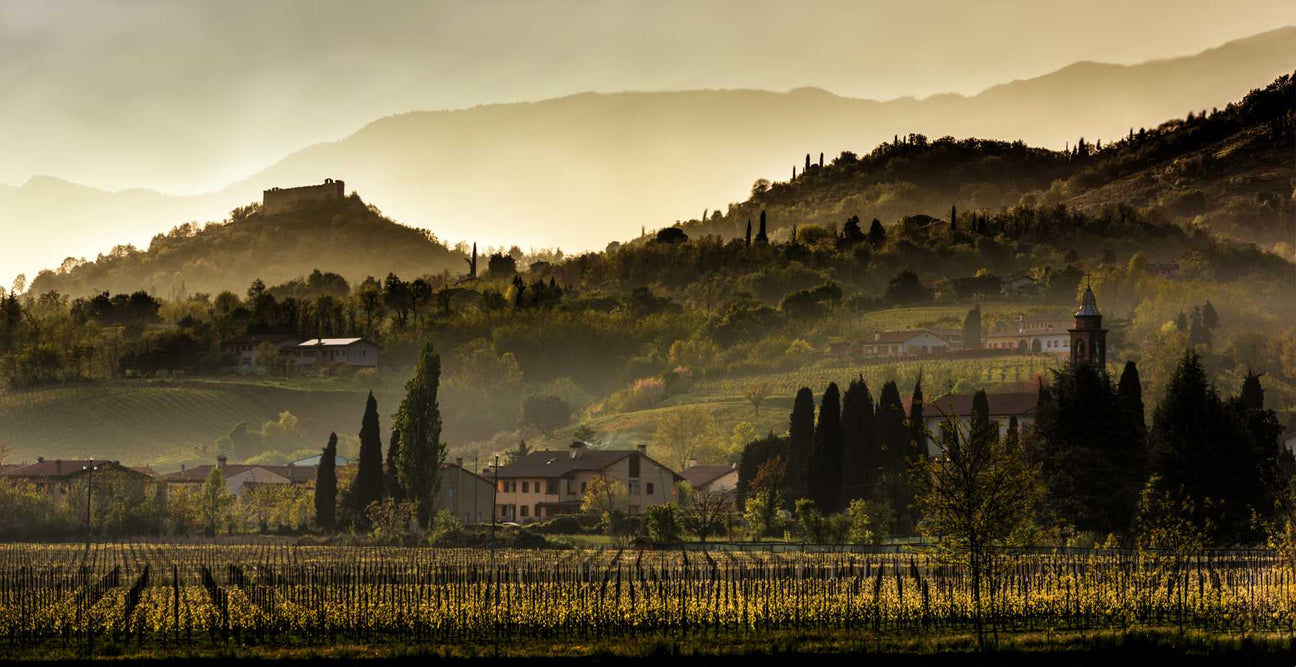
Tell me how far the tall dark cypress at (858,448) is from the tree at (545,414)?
8288 cm

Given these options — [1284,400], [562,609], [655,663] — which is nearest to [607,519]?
[562,609]

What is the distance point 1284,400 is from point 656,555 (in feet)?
408

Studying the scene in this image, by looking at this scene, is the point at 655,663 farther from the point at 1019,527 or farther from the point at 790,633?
the point at 1019,527

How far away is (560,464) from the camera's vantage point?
12331cm

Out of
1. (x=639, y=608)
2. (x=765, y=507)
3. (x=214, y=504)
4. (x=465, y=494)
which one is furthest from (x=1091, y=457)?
(x=214, y=504)

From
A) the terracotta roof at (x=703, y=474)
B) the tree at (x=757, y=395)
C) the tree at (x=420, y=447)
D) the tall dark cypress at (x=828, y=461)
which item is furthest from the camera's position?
the tree at (x=757, y=395)

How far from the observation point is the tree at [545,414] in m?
190

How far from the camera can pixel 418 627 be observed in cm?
4925

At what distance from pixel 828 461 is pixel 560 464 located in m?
28.4

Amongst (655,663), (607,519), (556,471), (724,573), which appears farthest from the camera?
(556,471)

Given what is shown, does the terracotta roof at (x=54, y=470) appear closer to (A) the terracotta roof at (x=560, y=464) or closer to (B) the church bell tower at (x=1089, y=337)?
(A) the terracotta roof at (x=560, y=464)

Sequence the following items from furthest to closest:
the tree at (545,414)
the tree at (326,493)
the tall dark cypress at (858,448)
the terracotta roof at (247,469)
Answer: the tree at (545,414) < the terracotta roof at (247,469) < the tall dark cypress at (858,448) < the tree at (326,493)

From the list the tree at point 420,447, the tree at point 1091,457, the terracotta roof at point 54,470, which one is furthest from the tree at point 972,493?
the terracotta roof at point 54,470

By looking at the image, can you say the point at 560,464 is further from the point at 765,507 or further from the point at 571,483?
the point at 765,507
